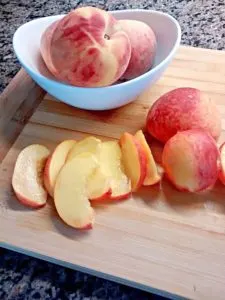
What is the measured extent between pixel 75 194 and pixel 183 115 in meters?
0.19

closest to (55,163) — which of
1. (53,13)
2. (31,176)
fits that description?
(31,176)

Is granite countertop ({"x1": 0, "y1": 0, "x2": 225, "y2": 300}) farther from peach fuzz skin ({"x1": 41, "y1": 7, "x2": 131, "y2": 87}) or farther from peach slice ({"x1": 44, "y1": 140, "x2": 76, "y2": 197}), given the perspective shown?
peach fuzz skin ({"x1": 41, "y1": 7, "x2": 131, "y2": 87})

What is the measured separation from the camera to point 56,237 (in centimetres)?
62

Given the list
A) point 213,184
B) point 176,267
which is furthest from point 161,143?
point 176,267

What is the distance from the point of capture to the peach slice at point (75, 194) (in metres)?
0.62

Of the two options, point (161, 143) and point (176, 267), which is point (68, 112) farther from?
point (176, 267)

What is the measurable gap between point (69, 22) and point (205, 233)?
345 mm

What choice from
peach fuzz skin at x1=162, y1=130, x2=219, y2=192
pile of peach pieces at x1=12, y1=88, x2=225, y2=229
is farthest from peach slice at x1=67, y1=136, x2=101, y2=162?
peach fuzz skin at x1=162, y1=130, x2=219, y2=192

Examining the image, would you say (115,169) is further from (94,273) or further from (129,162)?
(94,273)

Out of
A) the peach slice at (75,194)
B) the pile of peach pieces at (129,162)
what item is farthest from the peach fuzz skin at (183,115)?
the peach slice at (75,194)

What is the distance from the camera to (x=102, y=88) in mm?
697

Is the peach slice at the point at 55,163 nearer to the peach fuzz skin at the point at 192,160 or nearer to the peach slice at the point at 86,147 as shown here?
the peach slice at the point at 86,147

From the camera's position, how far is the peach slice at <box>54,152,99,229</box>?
0.62 metres

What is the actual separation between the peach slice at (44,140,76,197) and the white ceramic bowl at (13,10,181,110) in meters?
0.08
